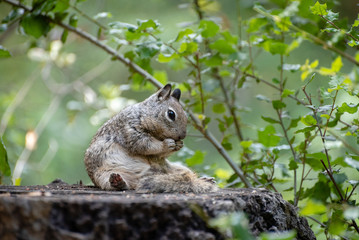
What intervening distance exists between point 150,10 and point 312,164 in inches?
151

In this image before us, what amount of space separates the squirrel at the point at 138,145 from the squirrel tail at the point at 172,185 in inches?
2.4

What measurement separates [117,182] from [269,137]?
2.82 feet

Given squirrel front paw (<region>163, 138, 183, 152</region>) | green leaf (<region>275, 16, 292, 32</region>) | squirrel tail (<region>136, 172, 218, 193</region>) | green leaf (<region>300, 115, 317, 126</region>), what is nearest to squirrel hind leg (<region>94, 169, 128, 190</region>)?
squirrel tail (<region>136, 172, 218, 193</region>)

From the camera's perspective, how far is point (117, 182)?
202 cm

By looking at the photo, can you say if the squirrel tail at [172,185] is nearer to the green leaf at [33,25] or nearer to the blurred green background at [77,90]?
the green leaf at [33,25]

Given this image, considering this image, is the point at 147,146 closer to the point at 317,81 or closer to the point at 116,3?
the point at 317,81

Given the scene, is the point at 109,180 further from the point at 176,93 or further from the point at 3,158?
the point at 176,93

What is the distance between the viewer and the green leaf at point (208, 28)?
2.54 meters

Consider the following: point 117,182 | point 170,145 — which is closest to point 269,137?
point 170,145

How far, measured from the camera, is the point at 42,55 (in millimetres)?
4477

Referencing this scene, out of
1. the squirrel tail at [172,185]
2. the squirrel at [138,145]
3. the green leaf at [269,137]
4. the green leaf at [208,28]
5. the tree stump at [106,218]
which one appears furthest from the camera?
the green leaf at [208,28]

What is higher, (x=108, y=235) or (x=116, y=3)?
(x=108, y=235)

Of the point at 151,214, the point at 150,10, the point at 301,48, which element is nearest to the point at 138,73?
the point at 151,214

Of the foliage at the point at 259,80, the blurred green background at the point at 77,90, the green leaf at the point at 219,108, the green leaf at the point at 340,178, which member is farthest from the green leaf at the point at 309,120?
the blurred green background at the point at 77,90
